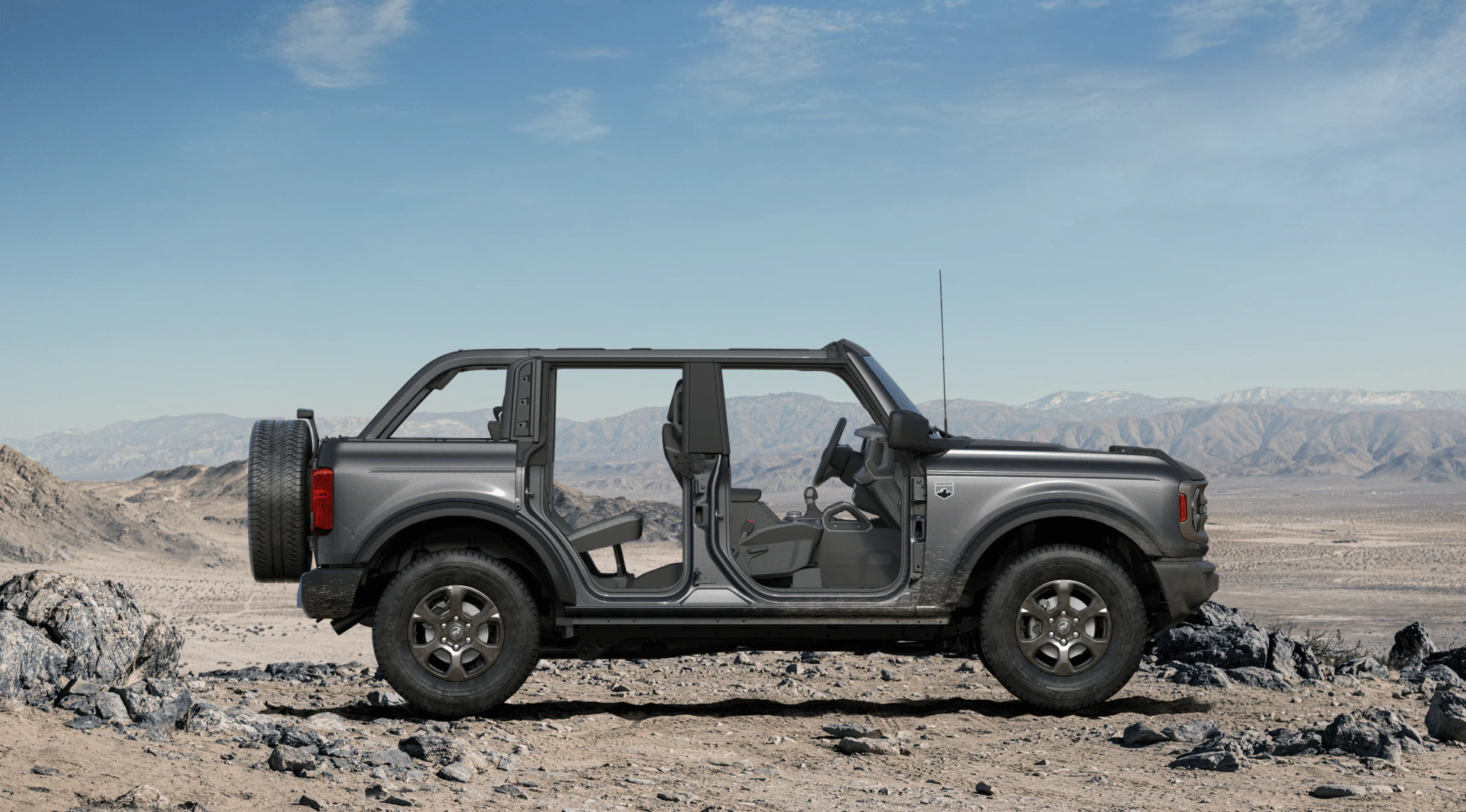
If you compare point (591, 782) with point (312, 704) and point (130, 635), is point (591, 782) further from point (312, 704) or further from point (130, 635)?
point (130, 635)

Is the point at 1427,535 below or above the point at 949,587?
below

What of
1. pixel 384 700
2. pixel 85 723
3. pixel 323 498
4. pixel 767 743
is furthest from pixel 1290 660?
pixel 85 723

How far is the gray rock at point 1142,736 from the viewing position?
6949 mm

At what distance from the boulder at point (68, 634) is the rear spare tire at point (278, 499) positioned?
998 millimetres

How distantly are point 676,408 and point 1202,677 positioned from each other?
14.2 feet

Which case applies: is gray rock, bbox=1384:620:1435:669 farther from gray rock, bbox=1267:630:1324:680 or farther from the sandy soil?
the sandy soil

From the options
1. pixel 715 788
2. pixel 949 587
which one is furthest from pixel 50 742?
pixel 949 587

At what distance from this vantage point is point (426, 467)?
7309 mm

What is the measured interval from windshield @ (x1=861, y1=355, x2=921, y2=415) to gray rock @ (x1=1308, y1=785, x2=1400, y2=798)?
2.81m

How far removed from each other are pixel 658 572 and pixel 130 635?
3164mm

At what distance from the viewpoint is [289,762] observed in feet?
19.1

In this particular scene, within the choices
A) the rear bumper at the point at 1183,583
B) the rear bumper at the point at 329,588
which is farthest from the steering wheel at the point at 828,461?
the rear bumper at the point at 329,588

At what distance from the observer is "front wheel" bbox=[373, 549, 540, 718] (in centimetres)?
730

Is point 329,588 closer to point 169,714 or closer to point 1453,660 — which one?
point 169,714
